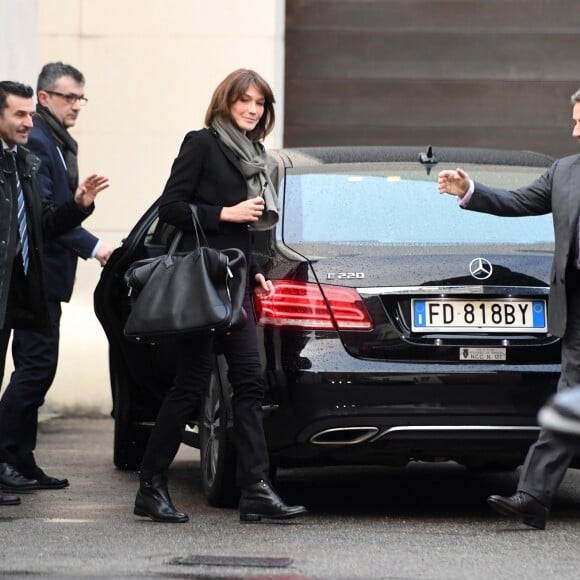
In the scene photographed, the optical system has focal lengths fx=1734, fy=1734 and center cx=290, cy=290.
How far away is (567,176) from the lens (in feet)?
22.4

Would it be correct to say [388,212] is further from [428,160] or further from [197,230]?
[197,230]

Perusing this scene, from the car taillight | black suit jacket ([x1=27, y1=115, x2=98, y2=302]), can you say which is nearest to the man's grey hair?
black suit jacket ([x1=27, y1=115, x2=98, y2=302])

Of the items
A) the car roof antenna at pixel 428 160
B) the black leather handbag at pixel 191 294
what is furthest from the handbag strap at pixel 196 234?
the car roof antenna at pixel 428 160

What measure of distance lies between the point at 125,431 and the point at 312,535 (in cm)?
250

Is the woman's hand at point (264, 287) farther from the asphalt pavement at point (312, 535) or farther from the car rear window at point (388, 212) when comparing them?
the asphalt pavement at point (312, 535)

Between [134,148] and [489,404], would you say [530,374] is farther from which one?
[134,148]

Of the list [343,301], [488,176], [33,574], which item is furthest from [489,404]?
[33,574]

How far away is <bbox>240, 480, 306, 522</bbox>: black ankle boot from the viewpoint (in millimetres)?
6758

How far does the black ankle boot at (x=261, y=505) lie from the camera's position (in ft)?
22.2

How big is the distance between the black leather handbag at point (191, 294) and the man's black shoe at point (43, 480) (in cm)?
159

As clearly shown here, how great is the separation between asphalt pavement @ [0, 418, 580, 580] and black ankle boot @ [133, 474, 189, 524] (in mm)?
A: 49

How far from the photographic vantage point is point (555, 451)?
260 inches

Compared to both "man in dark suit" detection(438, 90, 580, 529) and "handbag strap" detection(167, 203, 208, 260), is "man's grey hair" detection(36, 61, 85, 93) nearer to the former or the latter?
"handbag strap" detection(167, 203, 208, 260)

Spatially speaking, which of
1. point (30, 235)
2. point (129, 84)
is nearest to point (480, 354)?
point (30, 235)
